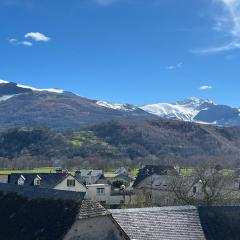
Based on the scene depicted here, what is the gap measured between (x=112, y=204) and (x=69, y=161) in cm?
10367

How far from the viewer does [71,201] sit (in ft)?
104

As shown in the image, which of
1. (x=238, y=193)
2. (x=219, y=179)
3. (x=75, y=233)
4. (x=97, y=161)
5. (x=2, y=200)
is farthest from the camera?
(x=97, y=161)

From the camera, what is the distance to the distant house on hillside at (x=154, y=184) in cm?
7450

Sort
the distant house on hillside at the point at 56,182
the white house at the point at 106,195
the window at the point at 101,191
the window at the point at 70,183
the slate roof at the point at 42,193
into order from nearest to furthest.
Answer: the slate roof at the point at 42,193 → the distant house on hillside at the point at 56,182 → the window at the point at 70,183 → the white house at the point at 106,195 → the window at the point at 101,191

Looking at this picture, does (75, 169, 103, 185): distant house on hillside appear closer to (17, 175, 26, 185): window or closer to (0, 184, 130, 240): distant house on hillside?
(17, 175, 26, 185): window

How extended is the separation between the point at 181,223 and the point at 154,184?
60.4 m

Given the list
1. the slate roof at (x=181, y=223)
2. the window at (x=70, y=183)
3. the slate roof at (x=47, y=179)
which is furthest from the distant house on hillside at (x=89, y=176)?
the slate roof at (x=181, y=223)

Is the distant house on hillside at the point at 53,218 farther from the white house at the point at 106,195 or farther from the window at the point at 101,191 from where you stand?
the window at the point at 101,191

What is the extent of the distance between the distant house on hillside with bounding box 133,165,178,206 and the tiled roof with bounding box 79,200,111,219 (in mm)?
38807

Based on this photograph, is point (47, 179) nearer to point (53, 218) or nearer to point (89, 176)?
point (89, 176)

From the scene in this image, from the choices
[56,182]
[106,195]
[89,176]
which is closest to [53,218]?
[56,182]

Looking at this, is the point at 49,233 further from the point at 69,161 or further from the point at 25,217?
the point at 69,161

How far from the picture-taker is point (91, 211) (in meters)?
30.2

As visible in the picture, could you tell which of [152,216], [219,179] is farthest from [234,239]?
[219,179]
